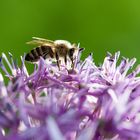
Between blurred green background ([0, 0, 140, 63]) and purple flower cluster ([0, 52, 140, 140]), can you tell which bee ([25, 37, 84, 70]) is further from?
blurred green background ([0, 0, 140, 63])

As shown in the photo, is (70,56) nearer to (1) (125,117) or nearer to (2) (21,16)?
(1) (125,117)

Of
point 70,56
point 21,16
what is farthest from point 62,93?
point 21,16

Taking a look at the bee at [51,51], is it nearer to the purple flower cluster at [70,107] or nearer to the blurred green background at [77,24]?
the purple flower cluster at [70,107]

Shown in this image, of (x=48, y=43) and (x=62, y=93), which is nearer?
(x=62, y=93)

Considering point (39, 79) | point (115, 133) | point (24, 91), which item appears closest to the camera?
point (115, 133)

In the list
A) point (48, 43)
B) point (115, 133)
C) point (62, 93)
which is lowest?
point (115, 133)

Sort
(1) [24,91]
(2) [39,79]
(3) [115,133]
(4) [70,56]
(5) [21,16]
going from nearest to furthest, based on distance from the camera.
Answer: (3) [115,133], (1) [24,91], (2) [39,79], (4) [70,56], (5) [21,16]
